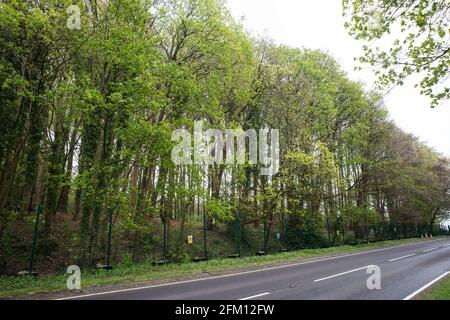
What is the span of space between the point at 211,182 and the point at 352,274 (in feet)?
44.1

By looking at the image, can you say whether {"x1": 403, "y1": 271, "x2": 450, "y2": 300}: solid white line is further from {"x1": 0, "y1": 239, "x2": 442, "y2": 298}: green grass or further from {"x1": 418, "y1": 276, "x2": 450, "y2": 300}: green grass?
{"x1": 0, "y1": 239, "x2": 442, "y2": 298}: green grass

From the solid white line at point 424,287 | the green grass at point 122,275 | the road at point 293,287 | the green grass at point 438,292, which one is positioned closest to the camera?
the green grass at point 438,292

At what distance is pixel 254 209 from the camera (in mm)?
22688

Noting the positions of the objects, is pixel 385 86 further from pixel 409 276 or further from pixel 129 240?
pixel 129 240

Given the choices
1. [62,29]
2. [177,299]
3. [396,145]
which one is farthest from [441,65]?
[396,145]

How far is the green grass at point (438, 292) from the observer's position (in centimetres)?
820

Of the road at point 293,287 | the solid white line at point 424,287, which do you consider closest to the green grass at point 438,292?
the solid white line at point 424,287

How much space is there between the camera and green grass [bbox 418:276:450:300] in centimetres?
820

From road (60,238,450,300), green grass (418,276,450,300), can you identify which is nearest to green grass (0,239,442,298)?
road (60,238,450,300)

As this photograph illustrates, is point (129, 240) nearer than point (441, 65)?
No

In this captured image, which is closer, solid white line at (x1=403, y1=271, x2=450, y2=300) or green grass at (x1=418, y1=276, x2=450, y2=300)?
green grass at (x1=418, y1=276, x2=450, y2=300)

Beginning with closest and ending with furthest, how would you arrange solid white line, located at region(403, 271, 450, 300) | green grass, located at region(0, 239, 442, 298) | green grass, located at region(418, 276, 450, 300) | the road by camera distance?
green grass, located at region(418, 276, 450, 300), solid white line, located at region(403, 271, 450, 300), the road, green grass, located at region(0, 239, 442, 298)

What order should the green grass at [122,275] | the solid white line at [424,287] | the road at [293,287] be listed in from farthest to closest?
1. the green grass at [122,275]
2. the road at [293,287]
3. the solid white line at [424,287]

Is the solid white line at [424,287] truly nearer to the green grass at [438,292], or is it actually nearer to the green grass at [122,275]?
the green grass at [438,292]
